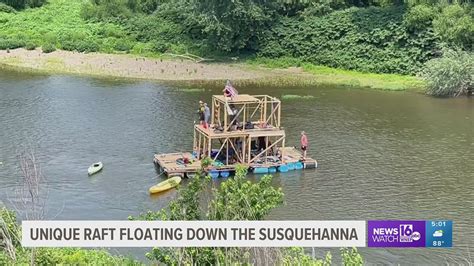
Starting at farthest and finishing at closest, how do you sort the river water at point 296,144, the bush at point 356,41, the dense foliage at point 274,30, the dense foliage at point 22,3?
the dense foliage at point 22,3 < the bush at point 356,41 < the dense foliage at point 274,30 < the river water at point 296,144

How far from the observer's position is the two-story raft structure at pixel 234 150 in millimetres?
33375

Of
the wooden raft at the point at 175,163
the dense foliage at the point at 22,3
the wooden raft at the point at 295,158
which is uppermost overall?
the dense foliage at the point at 22,3

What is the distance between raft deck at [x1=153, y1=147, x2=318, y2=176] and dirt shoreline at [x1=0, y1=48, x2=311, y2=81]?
24230 mm

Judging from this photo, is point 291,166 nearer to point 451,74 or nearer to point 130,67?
point 451,74

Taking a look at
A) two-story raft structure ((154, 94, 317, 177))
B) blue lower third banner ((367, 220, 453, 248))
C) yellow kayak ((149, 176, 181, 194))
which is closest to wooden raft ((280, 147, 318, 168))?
two-story raft structure ((154, 94, 317, 177))

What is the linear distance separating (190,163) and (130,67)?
3010 cm

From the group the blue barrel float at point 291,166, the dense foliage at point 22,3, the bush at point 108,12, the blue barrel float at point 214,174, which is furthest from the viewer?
the dense foliage at point 22,3

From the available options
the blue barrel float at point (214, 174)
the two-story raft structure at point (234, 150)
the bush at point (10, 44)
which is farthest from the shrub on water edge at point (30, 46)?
the blue barrel float at point (214, 174)

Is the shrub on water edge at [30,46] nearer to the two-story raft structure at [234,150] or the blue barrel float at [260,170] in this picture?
the two-story raft structure at [234,150]

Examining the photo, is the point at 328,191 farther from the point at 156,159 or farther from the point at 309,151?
the point at 156,159

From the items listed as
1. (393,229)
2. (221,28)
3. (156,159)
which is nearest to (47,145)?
(156,159)

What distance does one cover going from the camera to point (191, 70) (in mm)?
61781

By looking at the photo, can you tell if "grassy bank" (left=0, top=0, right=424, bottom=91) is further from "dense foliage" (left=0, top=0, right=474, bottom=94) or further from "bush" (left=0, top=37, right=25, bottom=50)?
"dense foliage" (left=0, top=0, right=474, bottom=94)

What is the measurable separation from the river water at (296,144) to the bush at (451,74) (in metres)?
1.26
